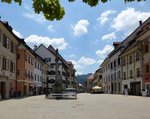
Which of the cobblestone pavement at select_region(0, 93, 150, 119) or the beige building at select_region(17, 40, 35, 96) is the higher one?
the beige building at select_region(17, 40, 35, 96)

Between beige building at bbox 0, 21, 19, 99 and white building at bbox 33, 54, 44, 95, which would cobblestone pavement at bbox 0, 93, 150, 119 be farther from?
A: white building at bbox 33, 54, 44, 95

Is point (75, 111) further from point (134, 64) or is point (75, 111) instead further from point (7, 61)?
point (134, 64)

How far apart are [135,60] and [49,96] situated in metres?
19.5

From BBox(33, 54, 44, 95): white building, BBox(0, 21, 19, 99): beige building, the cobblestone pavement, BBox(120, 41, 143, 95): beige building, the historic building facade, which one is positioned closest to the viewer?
the cobblestone pavement

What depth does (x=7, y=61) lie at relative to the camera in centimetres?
4397

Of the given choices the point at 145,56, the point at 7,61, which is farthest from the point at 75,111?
the point at 145,56

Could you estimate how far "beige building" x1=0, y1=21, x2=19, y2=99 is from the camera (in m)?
40.4

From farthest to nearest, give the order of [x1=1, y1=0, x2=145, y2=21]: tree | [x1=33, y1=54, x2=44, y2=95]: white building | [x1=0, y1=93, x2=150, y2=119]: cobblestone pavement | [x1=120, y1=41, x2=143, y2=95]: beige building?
[x1=33, y1=54, x2=44, y2=95]: white building
[x1=120, y1=41, x2=143, y2=95]: beige building
[x1=0, y1=93, x2=150, y2=119]: cobblestone pavement
[x1=1, y1=0, x2=145, y2=21]: tree

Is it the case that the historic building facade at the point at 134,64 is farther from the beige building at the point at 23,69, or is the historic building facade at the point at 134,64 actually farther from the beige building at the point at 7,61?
the beige building at the point at 7,61

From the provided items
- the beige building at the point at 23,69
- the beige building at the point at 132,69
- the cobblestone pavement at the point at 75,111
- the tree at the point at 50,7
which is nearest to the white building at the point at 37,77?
the beige building at the point at 23,69

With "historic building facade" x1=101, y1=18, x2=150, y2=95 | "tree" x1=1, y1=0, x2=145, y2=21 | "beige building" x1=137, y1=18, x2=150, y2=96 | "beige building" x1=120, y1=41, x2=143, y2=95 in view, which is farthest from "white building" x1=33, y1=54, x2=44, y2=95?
"tree" x1=1, y1=0, x2=145, y2=21

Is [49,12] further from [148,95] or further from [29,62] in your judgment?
[29,62]

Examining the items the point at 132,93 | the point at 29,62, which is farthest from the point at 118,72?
the point at 29,62

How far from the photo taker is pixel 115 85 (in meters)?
81.8
